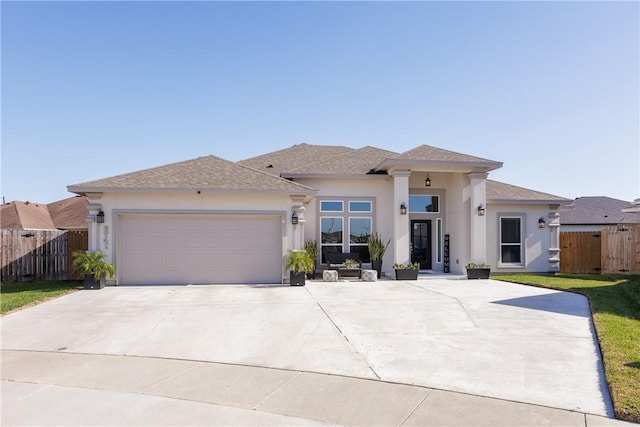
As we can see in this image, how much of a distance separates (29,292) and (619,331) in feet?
46.2

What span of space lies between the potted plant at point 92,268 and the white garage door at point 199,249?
23.3 inches

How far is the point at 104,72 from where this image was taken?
13297mm

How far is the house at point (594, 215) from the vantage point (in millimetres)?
29625

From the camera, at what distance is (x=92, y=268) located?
39.1ft

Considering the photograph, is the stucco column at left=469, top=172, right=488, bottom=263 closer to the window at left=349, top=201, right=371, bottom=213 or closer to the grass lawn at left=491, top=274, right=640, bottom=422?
the grass lawn at left=491, top=274, right=640, bottom=422

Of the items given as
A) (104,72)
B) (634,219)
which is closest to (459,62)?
(104,72)

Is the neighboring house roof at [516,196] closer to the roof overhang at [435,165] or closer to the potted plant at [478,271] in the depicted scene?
the roof overhang at [435,165]

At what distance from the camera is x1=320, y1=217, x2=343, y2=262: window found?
50.7 ft

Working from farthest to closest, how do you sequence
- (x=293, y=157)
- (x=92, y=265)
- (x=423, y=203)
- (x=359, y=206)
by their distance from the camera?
(x=293, y=157) → (x=423, y=203) → (x=359, y=206) → (x=92, y=265)

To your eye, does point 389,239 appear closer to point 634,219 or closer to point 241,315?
point 241,315

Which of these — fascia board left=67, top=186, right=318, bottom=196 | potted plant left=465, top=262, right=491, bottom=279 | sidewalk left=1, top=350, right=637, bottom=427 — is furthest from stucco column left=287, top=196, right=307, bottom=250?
sidewalk left=1, top=350, right=637, bottom=427

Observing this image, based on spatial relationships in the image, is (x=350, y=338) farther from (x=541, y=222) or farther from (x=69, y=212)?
(x=69, y=212)

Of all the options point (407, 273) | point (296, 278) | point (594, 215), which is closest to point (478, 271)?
point (407, 273)

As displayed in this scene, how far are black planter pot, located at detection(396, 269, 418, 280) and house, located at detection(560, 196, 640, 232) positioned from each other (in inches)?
773
